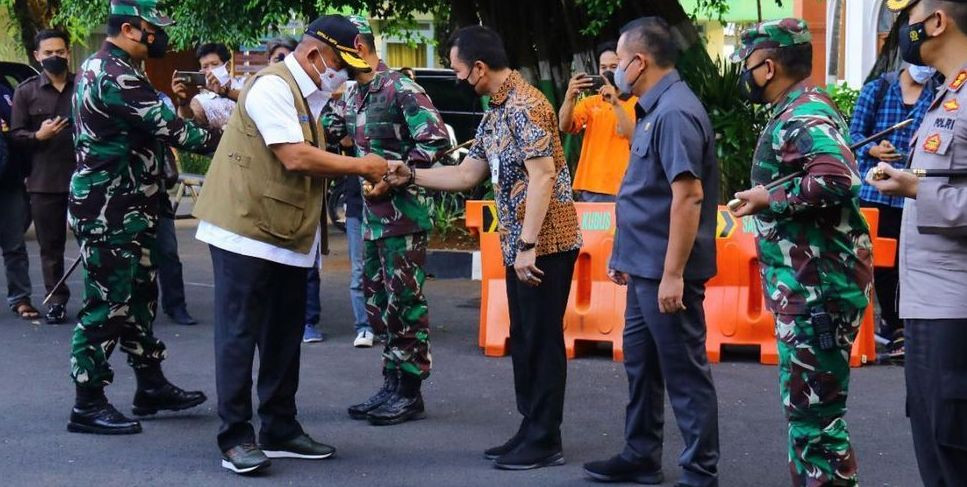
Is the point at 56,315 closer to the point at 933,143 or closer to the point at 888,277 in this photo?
the point at 888,277

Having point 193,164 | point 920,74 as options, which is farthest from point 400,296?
point 193,164

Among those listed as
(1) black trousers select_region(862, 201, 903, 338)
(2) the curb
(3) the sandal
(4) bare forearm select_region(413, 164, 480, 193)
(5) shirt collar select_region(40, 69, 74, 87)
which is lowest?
(3) the sandal

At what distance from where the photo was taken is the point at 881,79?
8422 millimetres

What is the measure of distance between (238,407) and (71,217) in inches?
56.0

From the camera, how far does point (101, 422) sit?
21.1 ft

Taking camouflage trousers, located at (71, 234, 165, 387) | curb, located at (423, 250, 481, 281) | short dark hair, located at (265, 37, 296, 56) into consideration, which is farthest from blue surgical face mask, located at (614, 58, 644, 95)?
curb, located at (423, 250, 481, 281)

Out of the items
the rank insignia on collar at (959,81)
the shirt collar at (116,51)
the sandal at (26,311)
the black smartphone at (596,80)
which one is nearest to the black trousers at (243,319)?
the shirt collar at (116,51)

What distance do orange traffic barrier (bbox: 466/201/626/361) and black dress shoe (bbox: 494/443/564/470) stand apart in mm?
2458

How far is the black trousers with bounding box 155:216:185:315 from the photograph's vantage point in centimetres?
953

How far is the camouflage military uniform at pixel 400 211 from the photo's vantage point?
21.9 ft

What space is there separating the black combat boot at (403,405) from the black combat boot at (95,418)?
1197 mm

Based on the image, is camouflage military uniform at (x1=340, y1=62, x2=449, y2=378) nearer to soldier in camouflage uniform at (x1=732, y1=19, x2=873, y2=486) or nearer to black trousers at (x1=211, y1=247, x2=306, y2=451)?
black trousers at (x1=211, y1=247, x2=306, y2=451)

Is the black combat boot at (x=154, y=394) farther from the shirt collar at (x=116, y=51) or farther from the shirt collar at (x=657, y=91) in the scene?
the shirt collar at (x=657, y=91)

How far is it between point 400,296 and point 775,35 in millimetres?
2631
